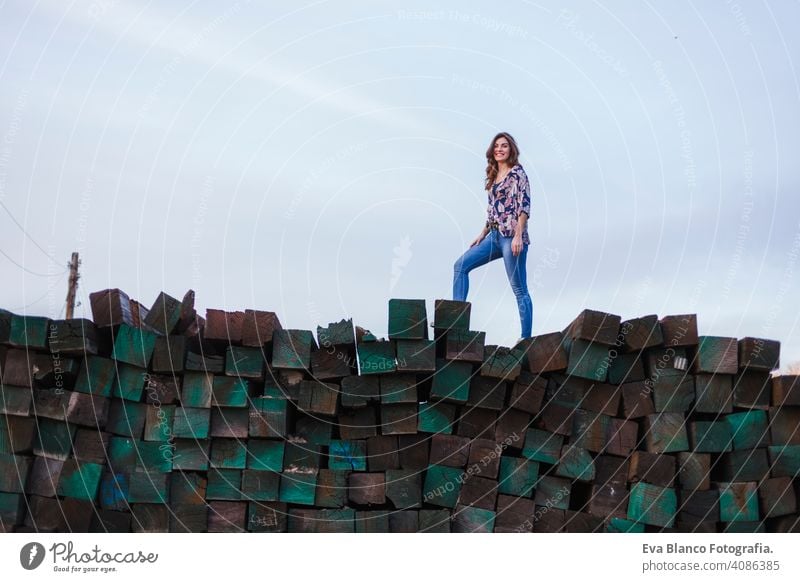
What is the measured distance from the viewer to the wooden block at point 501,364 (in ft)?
25.7

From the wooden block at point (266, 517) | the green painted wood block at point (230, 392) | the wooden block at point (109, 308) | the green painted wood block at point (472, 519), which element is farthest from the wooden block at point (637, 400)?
the wooden block at point (109, 308)

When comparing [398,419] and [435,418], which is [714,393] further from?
[398,419]

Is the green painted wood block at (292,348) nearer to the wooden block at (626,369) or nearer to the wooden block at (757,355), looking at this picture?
the wooden block at (626,369)

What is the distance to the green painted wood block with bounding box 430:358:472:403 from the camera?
781 cm

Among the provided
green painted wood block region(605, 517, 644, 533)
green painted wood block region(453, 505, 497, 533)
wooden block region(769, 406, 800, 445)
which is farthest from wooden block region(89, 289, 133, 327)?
wooden block region(769, 406, 800, 445)

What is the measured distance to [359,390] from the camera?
25.6 ft

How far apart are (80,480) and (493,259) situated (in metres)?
3.68

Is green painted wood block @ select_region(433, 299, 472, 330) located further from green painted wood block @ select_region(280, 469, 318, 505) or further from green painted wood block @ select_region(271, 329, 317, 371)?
green painted wood block @ select_region(280, 469, 318, 505)

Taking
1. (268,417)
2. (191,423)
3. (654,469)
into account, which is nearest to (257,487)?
(268,417)

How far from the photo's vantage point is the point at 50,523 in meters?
7.62
